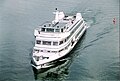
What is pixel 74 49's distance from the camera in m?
95.4

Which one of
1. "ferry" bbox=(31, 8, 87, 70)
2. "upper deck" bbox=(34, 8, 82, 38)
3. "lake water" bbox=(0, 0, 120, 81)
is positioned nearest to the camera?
"lake water" bbox=(0, 0, 120, 81)

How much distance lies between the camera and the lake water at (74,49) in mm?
77000

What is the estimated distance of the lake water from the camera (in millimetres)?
77000

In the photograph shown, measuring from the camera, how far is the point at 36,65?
79375 mm

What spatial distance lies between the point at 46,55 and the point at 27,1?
76082mm

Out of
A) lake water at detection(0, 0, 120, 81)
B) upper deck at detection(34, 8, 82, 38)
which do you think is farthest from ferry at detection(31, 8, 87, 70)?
lake water at detection(0, 0, 120, 81)

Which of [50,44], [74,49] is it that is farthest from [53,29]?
[74,49]

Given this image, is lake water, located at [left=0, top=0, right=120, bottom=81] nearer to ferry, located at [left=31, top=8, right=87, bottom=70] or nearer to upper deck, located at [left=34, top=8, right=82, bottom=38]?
ferry, located at [left=31, top=8, right=87, bottom=70]

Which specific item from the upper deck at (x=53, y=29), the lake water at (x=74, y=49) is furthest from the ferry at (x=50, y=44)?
the lake water at (x=74, y=49)

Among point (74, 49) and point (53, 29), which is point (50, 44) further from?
point (74, 49)

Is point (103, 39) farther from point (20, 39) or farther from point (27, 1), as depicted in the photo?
point (27, 1)

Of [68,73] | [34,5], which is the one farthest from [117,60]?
[34,5]

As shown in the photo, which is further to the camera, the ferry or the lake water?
the ferry

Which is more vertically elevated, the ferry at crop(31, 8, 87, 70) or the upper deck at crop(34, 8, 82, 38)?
the upper deck at crop(34, 8, 82, 38)
